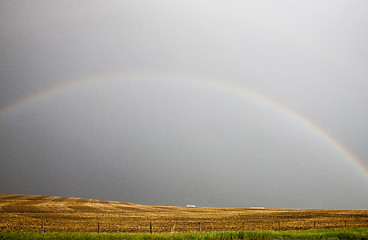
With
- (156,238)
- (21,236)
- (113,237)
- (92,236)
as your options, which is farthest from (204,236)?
(21,236)

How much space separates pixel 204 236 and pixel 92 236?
8120mm

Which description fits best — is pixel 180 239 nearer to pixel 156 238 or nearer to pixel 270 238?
pixel 156 238

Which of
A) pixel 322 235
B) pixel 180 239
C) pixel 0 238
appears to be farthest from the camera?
pixel 322 235

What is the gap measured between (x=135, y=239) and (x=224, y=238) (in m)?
6.36

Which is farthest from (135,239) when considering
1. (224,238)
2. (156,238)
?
(224,238)

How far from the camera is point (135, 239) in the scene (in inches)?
804

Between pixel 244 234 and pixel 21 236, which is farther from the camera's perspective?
pixel 244 234

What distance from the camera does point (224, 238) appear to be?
70.6ft

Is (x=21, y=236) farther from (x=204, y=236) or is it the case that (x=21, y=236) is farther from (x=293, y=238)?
(x=293, y=238)

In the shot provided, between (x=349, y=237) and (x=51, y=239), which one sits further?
(x=349, y=237)

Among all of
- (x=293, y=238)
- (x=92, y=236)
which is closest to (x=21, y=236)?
(x=92, y=236)

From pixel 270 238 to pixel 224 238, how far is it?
338cm

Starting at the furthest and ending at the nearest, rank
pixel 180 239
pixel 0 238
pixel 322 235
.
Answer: pixel 322 235, pixel 180 239, pixel 0 238

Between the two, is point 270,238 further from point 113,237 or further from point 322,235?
point 113,237
